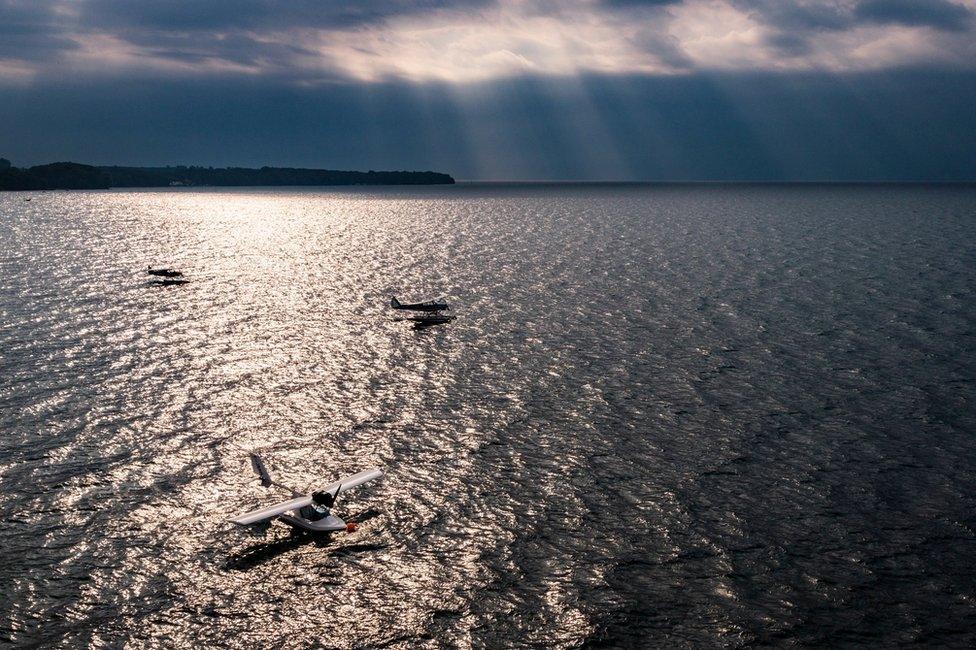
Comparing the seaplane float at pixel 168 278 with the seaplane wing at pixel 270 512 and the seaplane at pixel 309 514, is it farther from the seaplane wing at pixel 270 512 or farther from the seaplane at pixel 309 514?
the seaplane wing at pixel 270 512

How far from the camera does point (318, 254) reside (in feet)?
570

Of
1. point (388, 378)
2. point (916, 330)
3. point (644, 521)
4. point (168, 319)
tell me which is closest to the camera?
point (644, 521)

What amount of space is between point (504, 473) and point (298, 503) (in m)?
13.1

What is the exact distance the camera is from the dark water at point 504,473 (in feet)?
102

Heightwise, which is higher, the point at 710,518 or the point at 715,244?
the point at 715,244

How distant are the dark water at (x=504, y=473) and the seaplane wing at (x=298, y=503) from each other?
1.32 metres

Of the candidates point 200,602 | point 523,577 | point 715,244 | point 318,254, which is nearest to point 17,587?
point 200,602

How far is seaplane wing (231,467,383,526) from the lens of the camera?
118 ft

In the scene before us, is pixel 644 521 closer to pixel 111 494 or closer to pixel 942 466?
pixel 942 466

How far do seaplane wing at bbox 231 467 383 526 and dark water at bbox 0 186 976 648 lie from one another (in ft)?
4.33

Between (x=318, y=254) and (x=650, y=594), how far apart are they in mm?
151333

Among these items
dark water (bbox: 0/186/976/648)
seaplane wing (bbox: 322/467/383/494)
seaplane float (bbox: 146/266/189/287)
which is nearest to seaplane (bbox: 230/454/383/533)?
seaplane wing (bbox: 322/467/383/494)

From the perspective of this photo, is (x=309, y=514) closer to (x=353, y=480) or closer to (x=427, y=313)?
(x=353, y=480)

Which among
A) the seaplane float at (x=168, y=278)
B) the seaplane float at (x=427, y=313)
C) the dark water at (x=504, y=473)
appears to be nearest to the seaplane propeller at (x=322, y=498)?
the dark water at (x=504, y=473)
